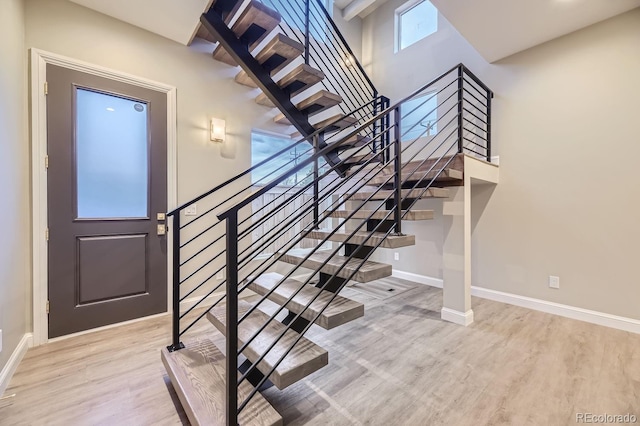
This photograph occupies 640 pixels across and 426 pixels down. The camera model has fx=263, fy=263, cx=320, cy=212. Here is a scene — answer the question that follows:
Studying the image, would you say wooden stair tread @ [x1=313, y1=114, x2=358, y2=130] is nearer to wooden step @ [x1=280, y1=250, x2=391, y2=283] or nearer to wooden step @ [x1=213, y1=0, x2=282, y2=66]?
wooden step @ [x1=213, y1=0, x2=282, y2=66]

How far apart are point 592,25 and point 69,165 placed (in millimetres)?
5031

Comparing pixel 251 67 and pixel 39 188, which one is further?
pixel 251 67

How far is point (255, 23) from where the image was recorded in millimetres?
2158

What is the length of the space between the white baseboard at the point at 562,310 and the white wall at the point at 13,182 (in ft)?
14.0

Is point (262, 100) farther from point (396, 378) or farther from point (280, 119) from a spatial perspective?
point (396, 378)

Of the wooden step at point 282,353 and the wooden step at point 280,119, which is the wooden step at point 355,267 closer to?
the wooden step at point 282,353

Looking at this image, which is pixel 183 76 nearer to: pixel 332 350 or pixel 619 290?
pixel 332 350

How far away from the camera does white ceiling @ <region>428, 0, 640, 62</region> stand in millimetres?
2287

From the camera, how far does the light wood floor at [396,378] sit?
56.6 inches

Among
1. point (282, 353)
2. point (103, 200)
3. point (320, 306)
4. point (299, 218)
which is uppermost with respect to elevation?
point (103, 200)

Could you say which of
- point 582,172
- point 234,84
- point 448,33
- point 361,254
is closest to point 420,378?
point 361,254

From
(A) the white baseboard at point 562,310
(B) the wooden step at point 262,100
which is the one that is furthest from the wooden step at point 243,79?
(A) the white baseboard at point 562,310

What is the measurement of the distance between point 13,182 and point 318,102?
246 centimetres

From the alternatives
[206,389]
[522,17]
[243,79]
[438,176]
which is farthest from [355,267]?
[522,17]
